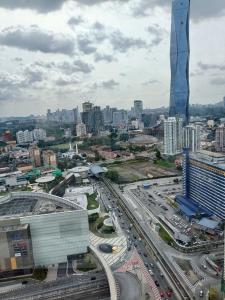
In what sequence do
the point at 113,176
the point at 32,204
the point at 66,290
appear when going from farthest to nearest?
the point at 113,176, the point at 32,204, the point at 66,290

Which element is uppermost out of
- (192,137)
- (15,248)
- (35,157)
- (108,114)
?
(108,114)

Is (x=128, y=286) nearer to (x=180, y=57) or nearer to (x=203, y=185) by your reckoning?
(x=203, y=185)

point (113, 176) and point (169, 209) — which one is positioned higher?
point (113, 176)

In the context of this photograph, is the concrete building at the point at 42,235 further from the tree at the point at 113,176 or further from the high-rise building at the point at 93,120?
the high-rise building at the point at 93,120

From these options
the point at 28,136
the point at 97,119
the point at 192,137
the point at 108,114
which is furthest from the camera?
the point at 108,114

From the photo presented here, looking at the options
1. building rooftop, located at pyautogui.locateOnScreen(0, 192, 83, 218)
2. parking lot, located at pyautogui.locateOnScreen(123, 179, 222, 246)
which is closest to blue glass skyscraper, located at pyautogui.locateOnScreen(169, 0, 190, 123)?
parking lot, located at pyautogui.locateOnScreen(123, 179, 222, 246)

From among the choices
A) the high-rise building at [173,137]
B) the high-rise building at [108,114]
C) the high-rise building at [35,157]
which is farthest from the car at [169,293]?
the high-rise building at [108,114]

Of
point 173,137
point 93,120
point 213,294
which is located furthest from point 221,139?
point 213,294

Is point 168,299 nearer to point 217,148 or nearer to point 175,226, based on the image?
point 175,226

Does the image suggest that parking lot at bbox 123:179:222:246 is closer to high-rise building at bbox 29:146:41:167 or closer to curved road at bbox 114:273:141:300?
curved road at bbox 114:273:141:300
